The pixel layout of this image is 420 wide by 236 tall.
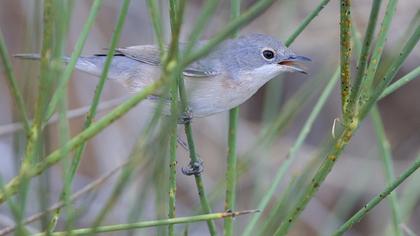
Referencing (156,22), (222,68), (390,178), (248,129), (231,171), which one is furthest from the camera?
(248,129)

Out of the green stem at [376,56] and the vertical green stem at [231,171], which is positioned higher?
the green stem at [376,56]

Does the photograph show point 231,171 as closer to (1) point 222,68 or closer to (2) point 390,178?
(2) point 390,178

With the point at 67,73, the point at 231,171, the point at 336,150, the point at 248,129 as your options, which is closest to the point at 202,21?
Answer: the point at 67,73

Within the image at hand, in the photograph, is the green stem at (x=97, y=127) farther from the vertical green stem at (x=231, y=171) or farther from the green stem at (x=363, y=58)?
the vertical green stem at (x=231, y=171)

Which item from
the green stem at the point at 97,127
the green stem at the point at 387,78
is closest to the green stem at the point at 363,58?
the green stem at the point at 387,78

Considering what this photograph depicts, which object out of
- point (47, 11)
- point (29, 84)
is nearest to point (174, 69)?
point (47, 11)

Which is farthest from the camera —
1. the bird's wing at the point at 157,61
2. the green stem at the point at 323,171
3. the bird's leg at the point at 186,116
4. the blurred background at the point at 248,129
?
the blurred background at the point at 248,129

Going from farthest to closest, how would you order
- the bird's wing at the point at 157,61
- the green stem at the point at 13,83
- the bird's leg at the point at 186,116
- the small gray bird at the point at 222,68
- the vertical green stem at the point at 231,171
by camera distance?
the bird's wing at the point at 157,61, the small gray bird at the point at 222,68, the vertical green stem at the point at 231,171, the bird's leg at the point at 186,116, the green stem at the point at 13,83

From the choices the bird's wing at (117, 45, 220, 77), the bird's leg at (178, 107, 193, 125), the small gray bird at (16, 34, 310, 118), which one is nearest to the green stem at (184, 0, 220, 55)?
the bird's leg at (178, 107, 193, 125)
